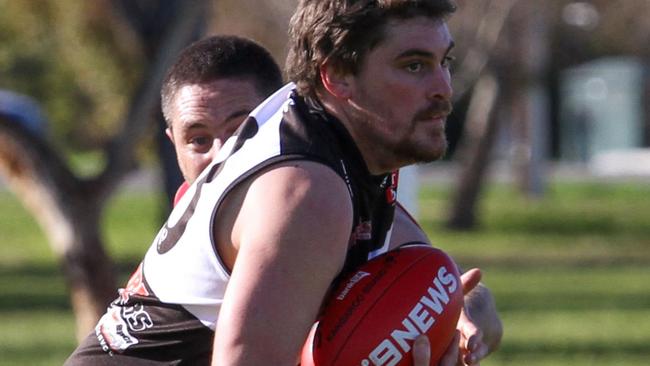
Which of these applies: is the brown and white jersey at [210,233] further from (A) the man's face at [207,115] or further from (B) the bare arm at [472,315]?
(A) the man's face at [207,115]

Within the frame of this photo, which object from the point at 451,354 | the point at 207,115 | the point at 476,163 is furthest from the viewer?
the point at 476,163

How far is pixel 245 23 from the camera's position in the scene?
24719mm

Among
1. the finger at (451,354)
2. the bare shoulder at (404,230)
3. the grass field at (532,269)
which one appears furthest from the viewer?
the grass field at (532,269)

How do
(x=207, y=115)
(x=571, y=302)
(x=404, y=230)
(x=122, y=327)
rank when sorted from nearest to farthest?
(x=122, y=327) < (x=404, y=230) < (x=207, y=115) < (x=571, y=302)

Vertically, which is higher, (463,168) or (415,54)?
(415,54)

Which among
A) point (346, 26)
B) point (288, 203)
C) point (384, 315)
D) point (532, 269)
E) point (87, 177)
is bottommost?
point (532, 269)

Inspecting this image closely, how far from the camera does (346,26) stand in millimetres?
3377

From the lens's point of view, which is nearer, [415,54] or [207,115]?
[415,54]

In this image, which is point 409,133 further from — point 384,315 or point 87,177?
point 87,177

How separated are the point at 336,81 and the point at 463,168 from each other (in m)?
25.2

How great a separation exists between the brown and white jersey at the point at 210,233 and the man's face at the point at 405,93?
0.23ft

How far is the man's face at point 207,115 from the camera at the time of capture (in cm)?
428

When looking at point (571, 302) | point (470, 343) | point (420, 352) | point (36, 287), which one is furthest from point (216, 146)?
point (36, 287)

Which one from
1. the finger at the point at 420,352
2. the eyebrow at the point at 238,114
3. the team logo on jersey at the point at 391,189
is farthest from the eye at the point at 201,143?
the finger at the point at 420,352
